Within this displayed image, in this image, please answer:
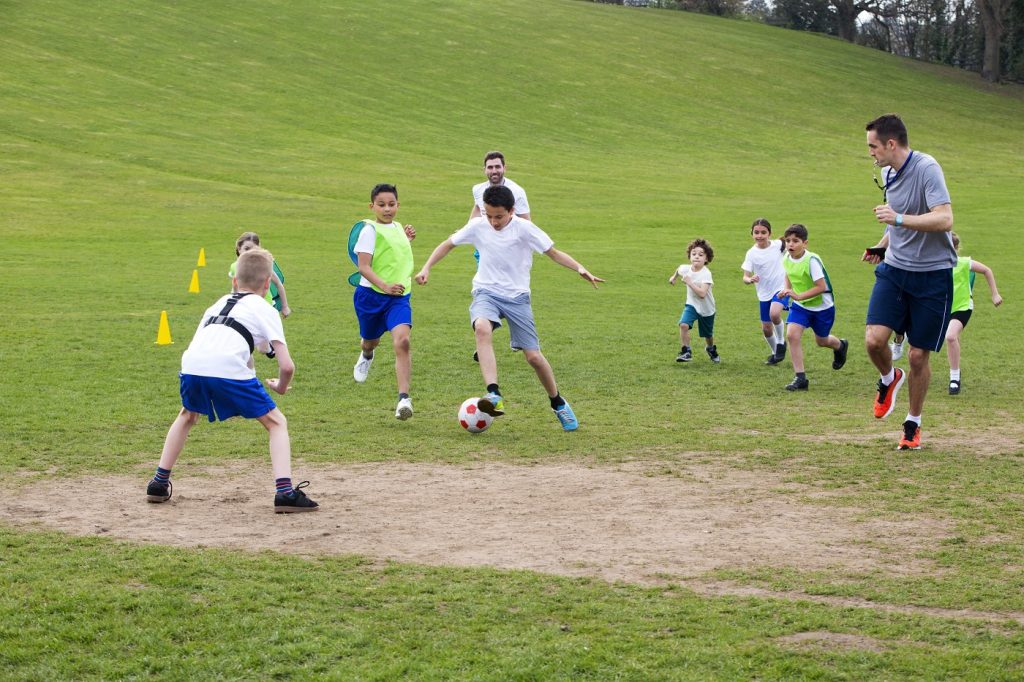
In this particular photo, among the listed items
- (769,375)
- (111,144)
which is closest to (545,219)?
(111,144)

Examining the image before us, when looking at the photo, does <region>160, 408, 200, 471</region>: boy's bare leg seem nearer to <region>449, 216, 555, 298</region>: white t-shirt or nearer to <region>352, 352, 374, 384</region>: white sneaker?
<region>449, 216, 555, 298</region>: white t-shirt

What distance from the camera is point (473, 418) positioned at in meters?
9.16

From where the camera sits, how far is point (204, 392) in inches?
269

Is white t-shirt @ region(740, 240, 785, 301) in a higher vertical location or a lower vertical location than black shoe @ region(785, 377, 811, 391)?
higher

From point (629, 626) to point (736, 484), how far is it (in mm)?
2811

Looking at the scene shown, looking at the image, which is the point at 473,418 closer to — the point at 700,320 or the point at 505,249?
the point at 505,249

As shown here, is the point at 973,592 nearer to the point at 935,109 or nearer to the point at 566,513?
the point at 566,513

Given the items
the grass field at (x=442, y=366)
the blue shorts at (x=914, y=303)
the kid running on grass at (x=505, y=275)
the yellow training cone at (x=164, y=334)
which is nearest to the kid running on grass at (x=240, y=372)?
the grass field at (x=442, y=366)

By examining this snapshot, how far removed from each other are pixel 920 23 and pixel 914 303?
8253cm

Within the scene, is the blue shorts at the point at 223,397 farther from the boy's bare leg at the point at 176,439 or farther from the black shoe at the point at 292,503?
the black shoe at the point at 292,503

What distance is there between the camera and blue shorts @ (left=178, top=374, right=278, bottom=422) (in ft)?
22.2

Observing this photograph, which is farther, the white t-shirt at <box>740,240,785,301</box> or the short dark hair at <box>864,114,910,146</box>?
the white t-shirt at <box>740,240,785,301</box>

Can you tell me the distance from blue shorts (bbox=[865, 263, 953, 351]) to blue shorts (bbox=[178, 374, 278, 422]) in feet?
14.2

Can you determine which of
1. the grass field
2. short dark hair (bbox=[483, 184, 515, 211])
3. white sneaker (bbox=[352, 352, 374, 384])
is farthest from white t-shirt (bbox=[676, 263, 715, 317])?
short dark hair (bbox=[483, 184, 515, 211])
